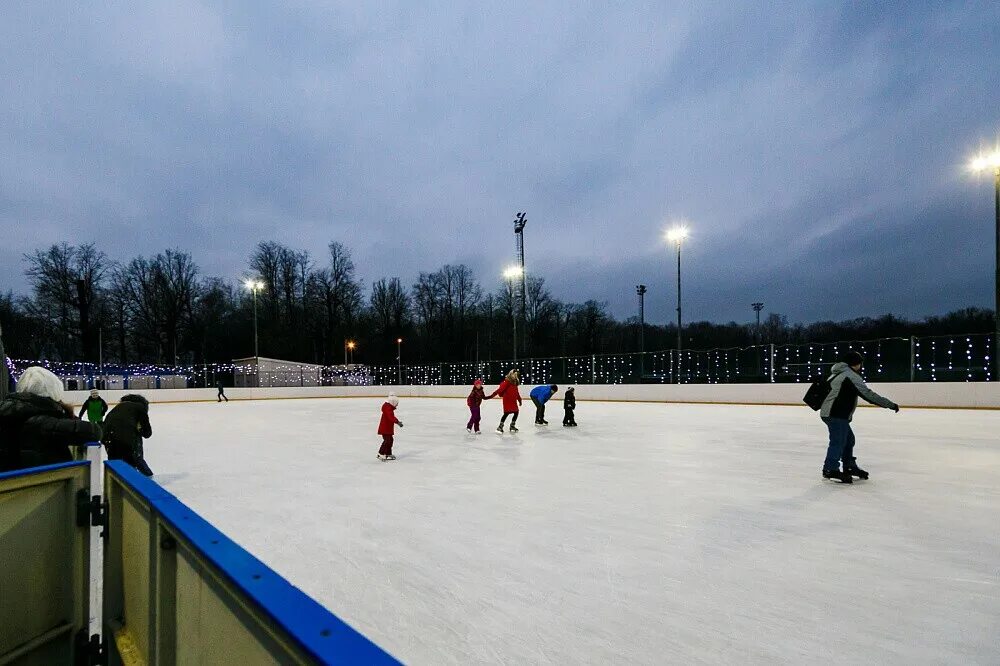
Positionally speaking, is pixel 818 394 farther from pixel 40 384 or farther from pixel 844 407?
pixel 40 384

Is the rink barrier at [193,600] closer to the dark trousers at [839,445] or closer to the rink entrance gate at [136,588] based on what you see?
the rink entrance gate at [136,588]

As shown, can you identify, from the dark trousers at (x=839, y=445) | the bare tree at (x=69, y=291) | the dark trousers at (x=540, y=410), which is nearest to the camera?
the dark trousers at (x=839, y=445)

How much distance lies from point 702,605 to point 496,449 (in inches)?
215

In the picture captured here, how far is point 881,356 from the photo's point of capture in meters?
15.3

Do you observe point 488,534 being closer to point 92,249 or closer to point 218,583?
point 218,583

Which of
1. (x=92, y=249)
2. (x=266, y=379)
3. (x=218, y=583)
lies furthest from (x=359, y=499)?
(x=92, y=249)

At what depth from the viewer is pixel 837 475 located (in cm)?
533

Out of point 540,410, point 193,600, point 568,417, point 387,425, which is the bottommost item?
point 568,417

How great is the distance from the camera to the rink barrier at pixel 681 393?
→ 45.6 feet

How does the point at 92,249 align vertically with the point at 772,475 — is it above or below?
above

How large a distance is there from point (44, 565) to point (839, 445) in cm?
622

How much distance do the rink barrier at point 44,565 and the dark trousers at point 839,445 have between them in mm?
5929

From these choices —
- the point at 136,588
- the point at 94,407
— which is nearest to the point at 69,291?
the point at 94,407

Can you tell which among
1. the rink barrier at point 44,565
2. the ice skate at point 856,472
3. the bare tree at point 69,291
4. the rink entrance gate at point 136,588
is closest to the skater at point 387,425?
the rink entrance gate at point 136,588
